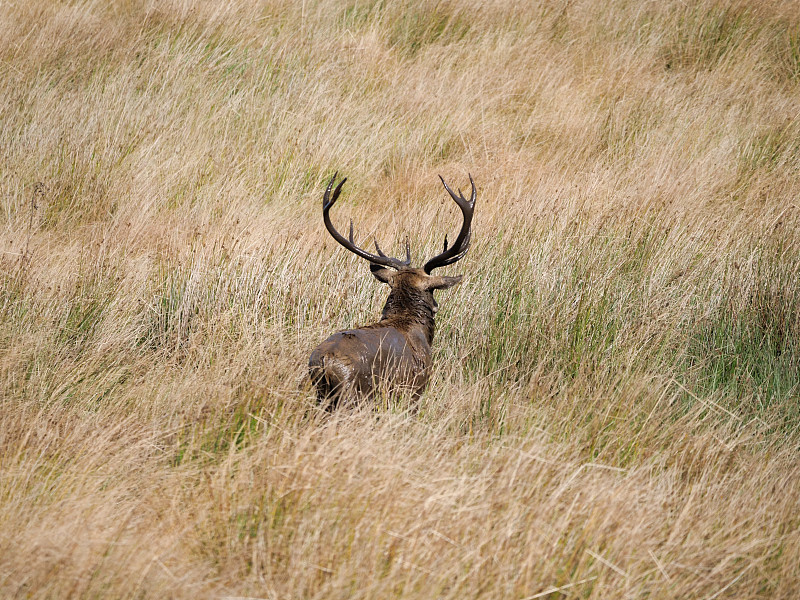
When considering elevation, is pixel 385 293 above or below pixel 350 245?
below

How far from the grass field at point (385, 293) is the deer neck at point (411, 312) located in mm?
274

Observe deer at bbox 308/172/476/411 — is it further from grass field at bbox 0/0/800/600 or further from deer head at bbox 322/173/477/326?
grass field at bbox 0/0/800/600

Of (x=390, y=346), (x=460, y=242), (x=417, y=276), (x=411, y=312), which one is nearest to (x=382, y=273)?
(x=417, y=276)

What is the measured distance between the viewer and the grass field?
9.48 feet

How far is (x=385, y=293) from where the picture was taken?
539 cm

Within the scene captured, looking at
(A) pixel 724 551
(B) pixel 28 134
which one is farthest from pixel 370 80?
(A) pixel 724 551

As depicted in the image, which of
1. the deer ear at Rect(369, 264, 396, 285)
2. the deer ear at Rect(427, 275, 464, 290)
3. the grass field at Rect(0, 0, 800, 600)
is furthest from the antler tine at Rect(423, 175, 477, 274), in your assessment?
the grass field at Rect(0, 0, 800, 600)

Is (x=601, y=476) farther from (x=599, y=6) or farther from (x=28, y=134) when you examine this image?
(x=599, y=6)

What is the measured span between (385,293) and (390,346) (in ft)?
3.83

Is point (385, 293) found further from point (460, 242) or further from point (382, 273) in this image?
point (460, 242)

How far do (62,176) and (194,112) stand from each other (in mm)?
1523

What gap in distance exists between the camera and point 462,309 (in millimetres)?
5250

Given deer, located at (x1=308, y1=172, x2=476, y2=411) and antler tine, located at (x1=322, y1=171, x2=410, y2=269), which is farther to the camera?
antler tine, located at (x1=322, y1=171, x2=410, y2=269)

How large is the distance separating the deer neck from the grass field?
0.90 feet
